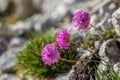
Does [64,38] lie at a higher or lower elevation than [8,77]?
lower

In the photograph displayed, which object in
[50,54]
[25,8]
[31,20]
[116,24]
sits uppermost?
[25,8]

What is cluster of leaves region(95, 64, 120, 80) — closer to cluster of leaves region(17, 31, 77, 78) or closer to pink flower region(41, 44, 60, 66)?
pink flower region(41, 44, 60, 66)

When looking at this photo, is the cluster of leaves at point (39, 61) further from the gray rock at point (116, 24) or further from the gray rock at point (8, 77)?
the gray rock at point (116, 24)

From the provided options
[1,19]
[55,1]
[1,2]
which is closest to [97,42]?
[55,1]

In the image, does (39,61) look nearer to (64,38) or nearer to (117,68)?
(64,38)

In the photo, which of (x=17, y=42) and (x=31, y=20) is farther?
(x=31, y=20)

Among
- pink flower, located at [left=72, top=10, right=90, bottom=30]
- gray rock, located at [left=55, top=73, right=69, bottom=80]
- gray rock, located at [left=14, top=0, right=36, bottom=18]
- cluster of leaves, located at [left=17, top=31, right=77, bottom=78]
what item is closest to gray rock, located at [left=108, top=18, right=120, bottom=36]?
pink flower, located at [left=72, top=10, right=90, bottom=30]

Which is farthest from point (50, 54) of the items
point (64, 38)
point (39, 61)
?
point (39, 61)
